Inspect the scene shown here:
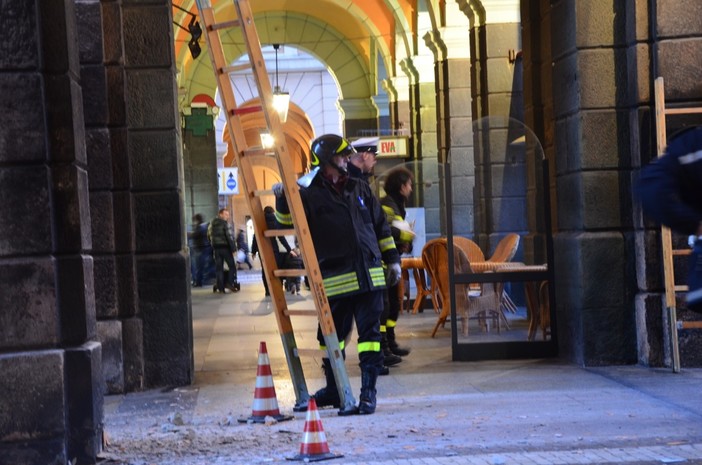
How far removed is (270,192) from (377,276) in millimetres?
891

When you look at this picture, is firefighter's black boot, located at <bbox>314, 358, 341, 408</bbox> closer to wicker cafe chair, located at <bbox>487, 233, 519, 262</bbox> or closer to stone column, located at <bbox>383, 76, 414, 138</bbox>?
wicker cafe chair, located at <bbox>487, 233, 519, 262</bbox>

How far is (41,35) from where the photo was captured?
20.1ft

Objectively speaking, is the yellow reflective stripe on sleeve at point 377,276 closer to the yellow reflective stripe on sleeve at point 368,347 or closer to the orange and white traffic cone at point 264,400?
the yellow reflective stripe on sleeve at point 368,347

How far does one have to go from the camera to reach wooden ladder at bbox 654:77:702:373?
28.7ft

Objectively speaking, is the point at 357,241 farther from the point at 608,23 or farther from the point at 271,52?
the point at 271,52

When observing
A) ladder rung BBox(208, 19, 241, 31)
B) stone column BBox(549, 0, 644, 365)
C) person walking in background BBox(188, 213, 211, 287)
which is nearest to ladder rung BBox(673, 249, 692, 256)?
stone column BBox(549, 0, 644, 365)

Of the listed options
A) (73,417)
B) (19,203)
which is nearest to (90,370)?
(73,417)

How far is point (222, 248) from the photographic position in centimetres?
2344

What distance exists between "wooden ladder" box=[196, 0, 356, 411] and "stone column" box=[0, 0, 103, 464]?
1.36 meters

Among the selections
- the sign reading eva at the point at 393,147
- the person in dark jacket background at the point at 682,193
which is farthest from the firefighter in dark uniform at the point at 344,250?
the sign reading eva at the point at 393,147

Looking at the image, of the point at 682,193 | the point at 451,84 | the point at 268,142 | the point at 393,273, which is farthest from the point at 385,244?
the point at 268,142

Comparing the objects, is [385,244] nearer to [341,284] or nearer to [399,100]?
[341,284]

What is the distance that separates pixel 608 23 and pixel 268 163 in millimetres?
48268

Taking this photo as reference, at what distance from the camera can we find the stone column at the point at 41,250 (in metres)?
6.05
